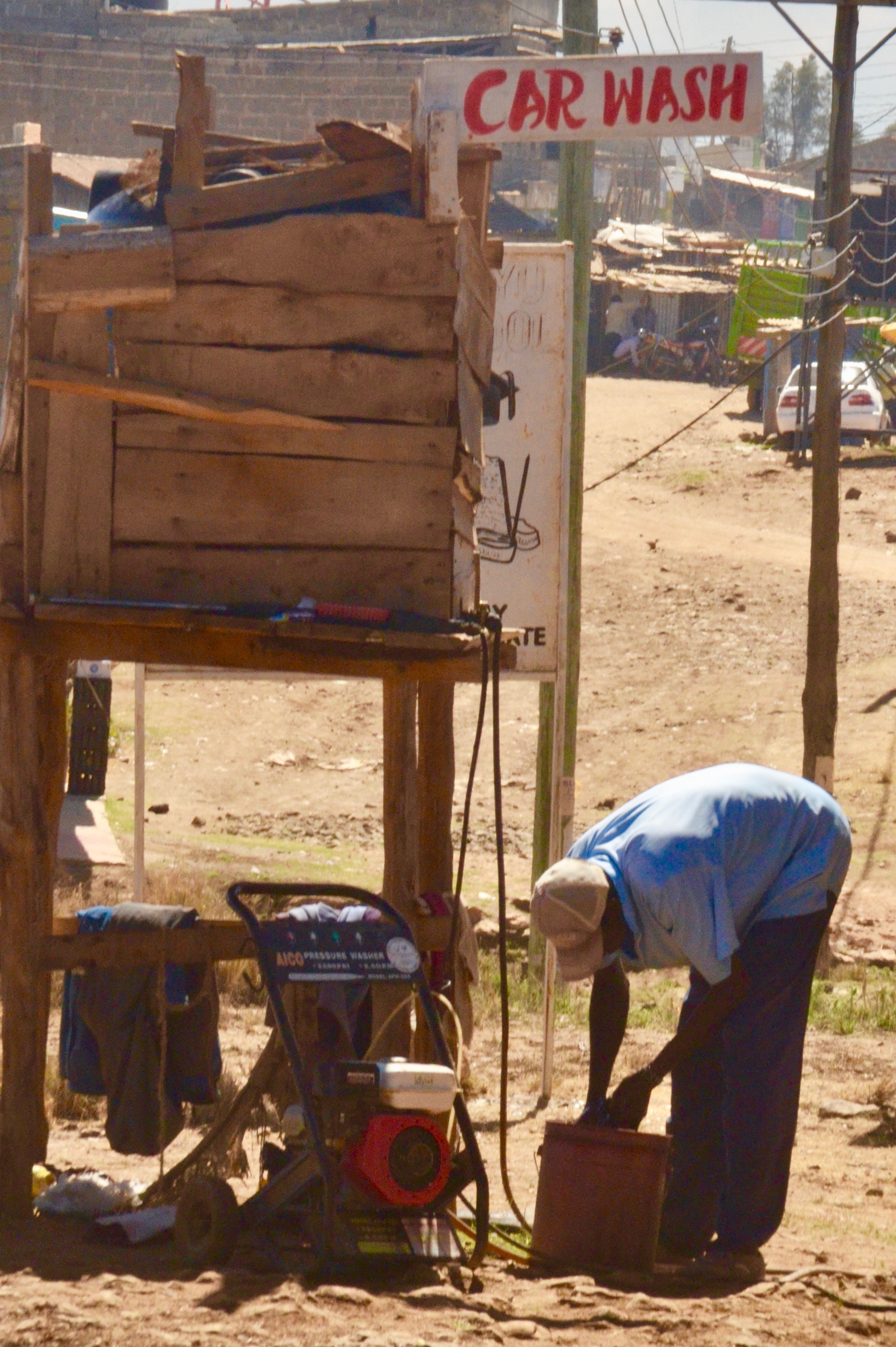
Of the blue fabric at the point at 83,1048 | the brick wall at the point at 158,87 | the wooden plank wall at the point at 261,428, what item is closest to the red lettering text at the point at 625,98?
the wooden plank wall at the point at 261,428

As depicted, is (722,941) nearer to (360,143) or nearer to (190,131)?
(360,143)

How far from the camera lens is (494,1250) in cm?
473

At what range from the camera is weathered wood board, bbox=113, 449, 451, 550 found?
5043 millimetres

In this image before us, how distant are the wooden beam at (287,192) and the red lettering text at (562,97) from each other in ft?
7.22

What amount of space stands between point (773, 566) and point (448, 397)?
56.2ft

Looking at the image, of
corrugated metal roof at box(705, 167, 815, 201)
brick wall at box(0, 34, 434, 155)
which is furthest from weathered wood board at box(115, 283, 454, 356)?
corrugated metal roof at box(705, 167, 815, 201)

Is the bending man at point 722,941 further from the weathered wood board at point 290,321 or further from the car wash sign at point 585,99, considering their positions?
the car wash sign at point 585,99

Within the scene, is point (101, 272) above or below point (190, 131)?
below

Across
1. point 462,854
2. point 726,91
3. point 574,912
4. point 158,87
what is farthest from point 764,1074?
point 158,87

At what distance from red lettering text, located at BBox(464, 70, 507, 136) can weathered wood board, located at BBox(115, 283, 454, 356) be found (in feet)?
7.65

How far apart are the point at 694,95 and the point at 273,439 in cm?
298

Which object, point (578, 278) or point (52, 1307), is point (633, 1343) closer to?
point (52, 1307)

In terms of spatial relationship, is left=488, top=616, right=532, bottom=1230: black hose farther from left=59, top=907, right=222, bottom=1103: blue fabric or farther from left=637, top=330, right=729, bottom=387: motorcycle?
left=637, top=330, right=729, bottom=387: motorcycle

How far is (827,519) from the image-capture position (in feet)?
40.0
